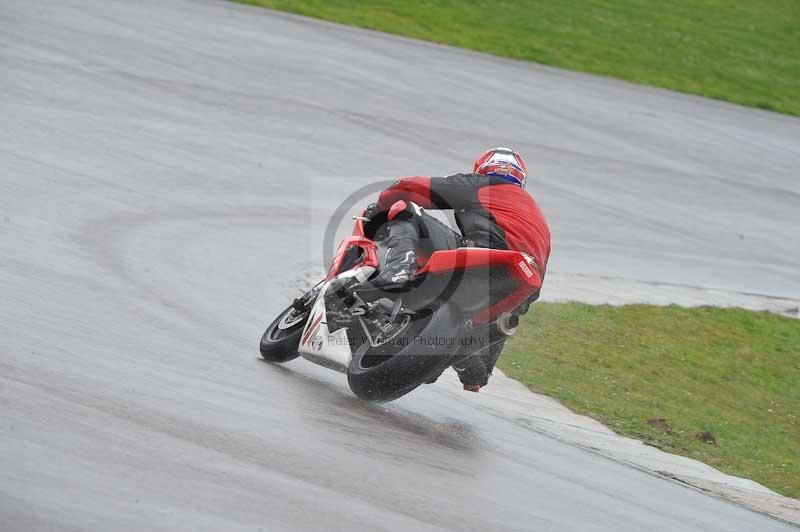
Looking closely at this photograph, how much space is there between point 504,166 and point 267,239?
4663 millimetres

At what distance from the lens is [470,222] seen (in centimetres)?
705

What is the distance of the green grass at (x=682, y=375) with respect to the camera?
8914mm

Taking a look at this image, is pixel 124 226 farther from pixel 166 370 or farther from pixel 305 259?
pixel 166 370

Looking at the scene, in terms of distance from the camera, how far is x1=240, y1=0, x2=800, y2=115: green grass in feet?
76.4

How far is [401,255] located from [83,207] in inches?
184

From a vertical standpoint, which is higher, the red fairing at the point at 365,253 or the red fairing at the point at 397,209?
the red fairing at the point at 397,209

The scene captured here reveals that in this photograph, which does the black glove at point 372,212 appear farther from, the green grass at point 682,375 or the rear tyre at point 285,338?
the green grass at point 682,375

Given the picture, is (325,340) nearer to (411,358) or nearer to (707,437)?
(411,358)

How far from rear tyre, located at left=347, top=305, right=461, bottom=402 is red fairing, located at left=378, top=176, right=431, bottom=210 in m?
0.93

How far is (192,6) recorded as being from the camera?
20734 mm

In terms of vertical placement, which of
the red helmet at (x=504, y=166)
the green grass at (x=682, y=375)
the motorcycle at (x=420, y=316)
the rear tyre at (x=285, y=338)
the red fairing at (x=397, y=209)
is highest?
the red helmet at (x=504, y=166)

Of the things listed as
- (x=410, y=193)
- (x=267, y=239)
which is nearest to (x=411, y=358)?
(x=410, y=193)

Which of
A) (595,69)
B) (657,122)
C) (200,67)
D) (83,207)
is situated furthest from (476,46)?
(83,207)

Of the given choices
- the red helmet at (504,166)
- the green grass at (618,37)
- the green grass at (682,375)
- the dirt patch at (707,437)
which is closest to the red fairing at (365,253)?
the red helmet at (504,166)
